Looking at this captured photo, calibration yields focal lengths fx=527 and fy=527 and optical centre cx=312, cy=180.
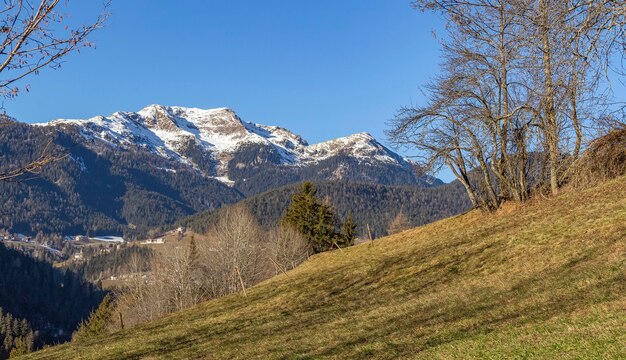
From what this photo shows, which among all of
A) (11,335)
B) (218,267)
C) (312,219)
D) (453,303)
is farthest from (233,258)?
(11,335)

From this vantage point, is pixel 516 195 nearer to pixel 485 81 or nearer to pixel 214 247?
pixel 485 81

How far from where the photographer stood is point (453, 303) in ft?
54.9

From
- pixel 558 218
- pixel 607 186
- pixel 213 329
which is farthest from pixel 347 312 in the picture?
pixel 607 186

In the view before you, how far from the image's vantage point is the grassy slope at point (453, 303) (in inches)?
427

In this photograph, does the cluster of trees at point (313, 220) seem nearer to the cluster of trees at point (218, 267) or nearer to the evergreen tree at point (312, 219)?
the evergreen tree at point (312, 219)

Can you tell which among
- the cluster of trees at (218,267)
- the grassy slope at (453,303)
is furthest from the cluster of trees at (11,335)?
the grassy slope at (453,303)

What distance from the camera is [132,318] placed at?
261 ft

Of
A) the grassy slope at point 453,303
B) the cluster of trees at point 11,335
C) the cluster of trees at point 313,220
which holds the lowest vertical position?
the cluster of trees at point 11,335

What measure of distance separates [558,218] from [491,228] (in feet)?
15.8

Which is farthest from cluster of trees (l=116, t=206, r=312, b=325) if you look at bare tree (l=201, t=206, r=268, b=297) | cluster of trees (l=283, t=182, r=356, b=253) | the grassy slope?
the grassy slope

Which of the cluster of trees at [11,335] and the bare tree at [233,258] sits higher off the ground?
the bare tree at [233,258]

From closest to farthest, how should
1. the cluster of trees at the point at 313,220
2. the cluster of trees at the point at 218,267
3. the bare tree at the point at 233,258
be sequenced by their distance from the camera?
the bare tree at the point at 233,258 < the cluster of trees at the point at 218,267 < the cluster of trees at the point at 313,220

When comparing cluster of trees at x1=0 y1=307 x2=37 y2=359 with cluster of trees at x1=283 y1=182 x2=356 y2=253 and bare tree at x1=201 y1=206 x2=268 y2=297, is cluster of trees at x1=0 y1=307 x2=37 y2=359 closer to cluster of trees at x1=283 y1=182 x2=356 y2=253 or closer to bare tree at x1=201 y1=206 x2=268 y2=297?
bare tree at x1=201 y1=206 x2=268 y2=297

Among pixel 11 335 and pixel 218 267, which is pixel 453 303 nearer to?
pixel 218 267
